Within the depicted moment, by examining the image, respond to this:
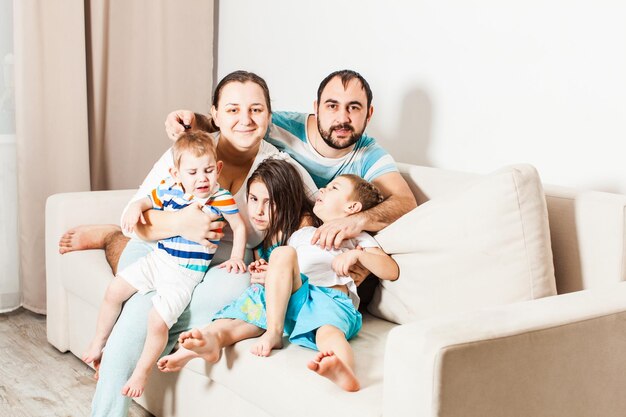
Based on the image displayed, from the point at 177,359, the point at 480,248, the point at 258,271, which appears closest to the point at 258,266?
the point at 258,271

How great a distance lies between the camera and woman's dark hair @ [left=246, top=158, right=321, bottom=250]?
2410 millimetres

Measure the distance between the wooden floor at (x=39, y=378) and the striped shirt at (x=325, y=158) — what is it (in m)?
0.97

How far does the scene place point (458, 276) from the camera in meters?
2.08

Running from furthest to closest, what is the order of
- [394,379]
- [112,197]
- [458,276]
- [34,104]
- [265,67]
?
1. [265,67]
2. [34,104]
3. [112,197]
4. [458,276]
5. [394,379]

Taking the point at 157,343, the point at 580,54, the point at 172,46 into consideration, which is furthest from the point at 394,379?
the point at 172,46

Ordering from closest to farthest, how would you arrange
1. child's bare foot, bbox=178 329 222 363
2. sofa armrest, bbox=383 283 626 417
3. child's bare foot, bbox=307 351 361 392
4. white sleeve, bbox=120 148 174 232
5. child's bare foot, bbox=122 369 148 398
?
sofa armrest, bbox=383 283 626 417
child's bare foot, bbox=307 351 361 392
child's bare foot, bbox=178 329 222 363
child's bare foot, bbox=122 369 148 398
white sleeve, bbox=120 148 174 232

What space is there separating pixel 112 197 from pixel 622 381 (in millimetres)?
1919

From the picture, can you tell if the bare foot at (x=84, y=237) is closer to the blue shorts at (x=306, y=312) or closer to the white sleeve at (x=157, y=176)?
the white sleeve at (x=157, y=176)

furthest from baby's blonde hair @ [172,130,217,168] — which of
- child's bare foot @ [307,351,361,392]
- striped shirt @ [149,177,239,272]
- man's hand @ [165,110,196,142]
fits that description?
child's bare foot @ [307,351,361,392]

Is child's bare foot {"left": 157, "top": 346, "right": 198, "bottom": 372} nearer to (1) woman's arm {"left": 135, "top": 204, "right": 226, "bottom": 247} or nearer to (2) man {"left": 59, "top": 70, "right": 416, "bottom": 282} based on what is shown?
(1) woman's arm {"left": 135, "top": 204, "right": 226, "bottom": 247}

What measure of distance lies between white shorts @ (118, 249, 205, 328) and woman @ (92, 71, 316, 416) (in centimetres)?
3

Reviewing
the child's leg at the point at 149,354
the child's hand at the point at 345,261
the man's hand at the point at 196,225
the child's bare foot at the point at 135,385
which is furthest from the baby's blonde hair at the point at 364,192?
the child's bare foot at the point at 135,385

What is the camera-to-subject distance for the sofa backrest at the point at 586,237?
6.56 feet

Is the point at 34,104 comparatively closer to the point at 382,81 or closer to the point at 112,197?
the point at 112,197
